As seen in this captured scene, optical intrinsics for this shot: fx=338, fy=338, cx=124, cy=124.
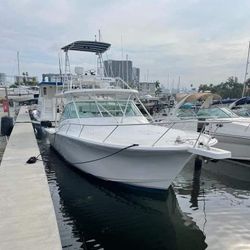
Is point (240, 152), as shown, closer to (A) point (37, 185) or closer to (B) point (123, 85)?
(B) point (123, 85)

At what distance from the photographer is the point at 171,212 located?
780cm

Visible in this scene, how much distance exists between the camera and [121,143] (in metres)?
8.39

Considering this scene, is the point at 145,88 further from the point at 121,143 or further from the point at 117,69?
the point at 121,143

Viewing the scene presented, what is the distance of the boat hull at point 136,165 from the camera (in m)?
7.92

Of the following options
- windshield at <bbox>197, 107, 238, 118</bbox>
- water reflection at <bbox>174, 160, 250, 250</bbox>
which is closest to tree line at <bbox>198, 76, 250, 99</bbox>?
windshield at <bbox>197, 107, 238, 118</bbox>

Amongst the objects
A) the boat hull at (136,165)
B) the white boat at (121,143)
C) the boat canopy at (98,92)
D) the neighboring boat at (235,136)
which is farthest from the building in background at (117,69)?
the boat hull at (136,165)

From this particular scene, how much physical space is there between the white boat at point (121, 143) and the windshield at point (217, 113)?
398cm

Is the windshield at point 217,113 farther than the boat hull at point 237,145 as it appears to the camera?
Yes

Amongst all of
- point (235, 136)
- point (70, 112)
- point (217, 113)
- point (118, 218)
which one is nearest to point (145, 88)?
point (217, 113)

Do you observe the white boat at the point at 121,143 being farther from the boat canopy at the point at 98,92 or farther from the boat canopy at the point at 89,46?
the boat canopy at the point at 89,46

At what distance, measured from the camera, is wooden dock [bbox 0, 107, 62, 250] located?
4.41 meters

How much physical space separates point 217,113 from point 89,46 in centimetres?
616

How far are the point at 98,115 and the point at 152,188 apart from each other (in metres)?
3.70

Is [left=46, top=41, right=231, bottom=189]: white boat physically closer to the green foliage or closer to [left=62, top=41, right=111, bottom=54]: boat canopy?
[left=62, top=41, right=111, bottom=54]: boat canopy
